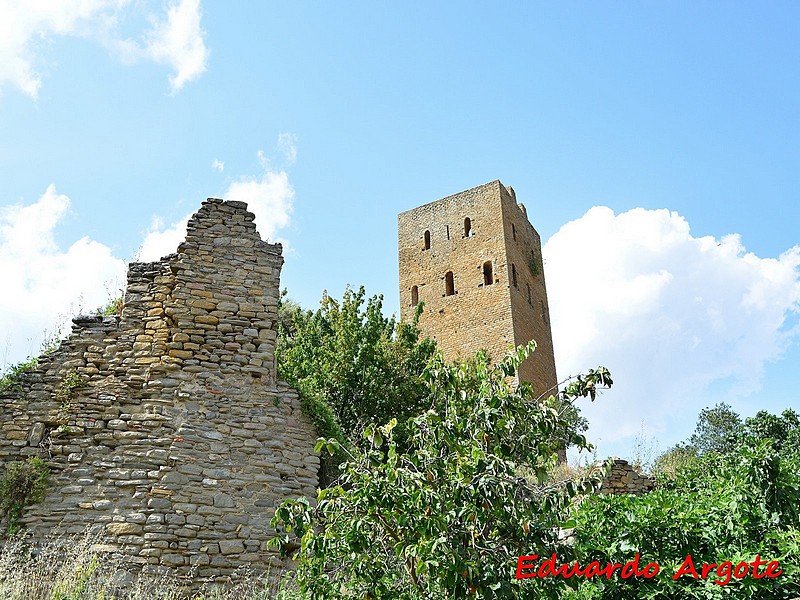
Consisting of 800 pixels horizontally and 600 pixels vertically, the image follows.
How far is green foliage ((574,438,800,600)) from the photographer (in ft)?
15.4

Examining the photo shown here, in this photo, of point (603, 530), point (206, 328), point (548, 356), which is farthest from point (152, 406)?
point (548, 356)

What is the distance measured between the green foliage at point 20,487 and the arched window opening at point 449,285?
22.3 m

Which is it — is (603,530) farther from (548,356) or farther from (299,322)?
(548,356)

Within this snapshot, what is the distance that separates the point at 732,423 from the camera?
23562 millimetres

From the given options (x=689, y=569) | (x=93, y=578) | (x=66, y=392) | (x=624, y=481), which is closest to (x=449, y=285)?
(x=624, y=481)

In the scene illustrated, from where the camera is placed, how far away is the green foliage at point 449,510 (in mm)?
4379

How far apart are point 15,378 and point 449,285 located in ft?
72.8

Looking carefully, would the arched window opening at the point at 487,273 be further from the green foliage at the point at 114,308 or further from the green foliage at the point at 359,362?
the green foliage at the point at 114,308

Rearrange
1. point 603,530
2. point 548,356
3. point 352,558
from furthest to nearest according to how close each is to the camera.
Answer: point 548,356
point 603,530
point 352,558

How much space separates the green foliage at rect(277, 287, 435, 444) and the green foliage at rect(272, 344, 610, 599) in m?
8.04

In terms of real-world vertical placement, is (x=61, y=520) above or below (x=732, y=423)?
below

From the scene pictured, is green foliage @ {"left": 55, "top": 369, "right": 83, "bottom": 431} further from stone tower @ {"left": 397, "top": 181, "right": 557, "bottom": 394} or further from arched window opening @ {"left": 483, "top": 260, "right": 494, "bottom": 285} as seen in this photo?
arched window opening @ {"left": 483, "top": 260, "right": 494, "bottom": 285}

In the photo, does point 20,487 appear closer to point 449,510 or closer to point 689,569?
point 449,510

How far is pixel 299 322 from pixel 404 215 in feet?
49.1
